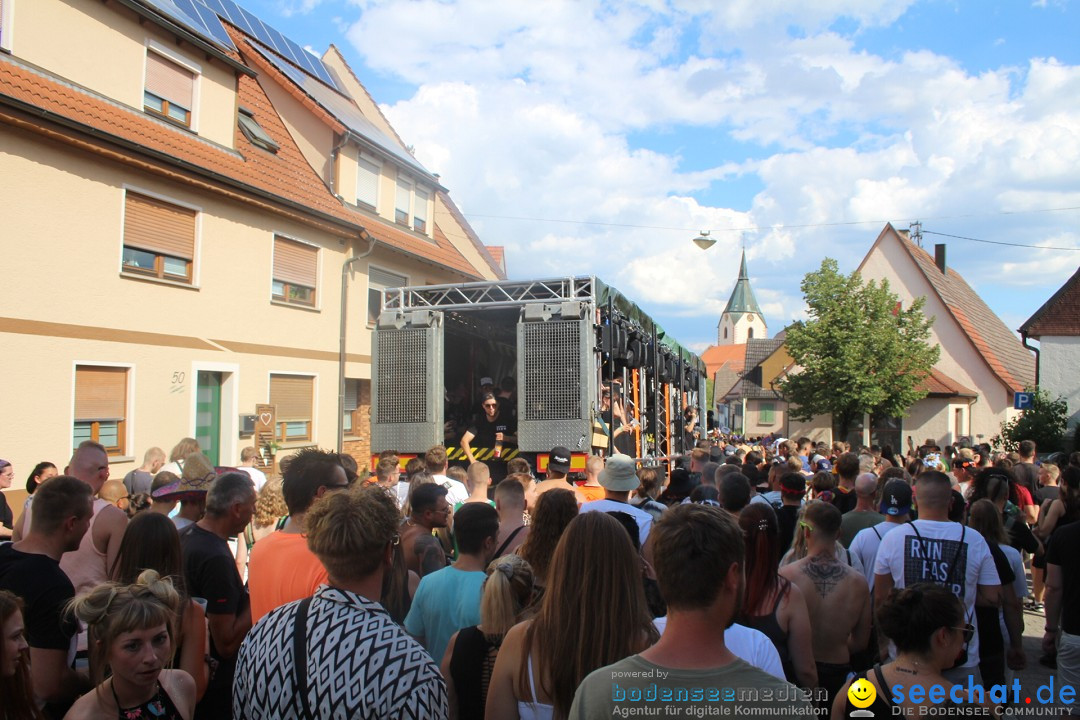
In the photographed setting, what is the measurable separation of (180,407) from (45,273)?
10.1 ft

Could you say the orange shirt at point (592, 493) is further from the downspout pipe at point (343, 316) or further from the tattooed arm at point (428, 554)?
the downspout pipe at point (343, 316)

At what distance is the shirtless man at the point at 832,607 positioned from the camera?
406cm

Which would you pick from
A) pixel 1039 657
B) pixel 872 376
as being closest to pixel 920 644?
pixel 1039 657

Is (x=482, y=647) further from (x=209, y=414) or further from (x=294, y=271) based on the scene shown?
(x=294, y=271)

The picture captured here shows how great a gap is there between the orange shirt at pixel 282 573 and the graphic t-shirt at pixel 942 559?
3.10 meters

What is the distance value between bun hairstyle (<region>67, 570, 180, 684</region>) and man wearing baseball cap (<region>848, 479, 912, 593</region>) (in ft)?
13.1

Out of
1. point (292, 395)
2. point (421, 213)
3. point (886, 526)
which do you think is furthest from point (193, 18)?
point (886, 526)

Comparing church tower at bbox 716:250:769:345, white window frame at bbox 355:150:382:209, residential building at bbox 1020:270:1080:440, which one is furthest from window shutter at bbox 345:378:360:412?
church tower at bbox 716:250:769:345

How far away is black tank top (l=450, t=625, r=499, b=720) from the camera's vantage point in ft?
9.79

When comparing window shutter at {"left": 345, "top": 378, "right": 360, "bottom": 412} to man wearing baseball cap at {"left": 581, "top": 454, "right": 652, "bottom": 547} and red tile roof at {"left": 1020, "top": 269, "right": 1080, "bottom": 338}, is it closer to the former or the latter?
man wearing baseball cap at {"left": 581, "top": 454, "right": 652, "bottom": 547}

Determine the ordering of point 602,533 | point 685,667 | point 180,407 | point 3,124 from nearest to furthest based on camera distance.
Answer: point 685,667 < point 602,533 < point 3,124 < point 180,407

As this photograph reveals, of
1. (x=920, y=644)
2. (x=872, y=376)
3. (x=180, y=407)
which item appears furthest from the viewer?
(x=872, y=376)

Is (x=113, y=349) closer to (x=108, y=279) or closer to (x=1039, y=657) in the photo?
(x=108, y=279)

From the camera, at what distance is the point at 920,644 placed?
115 inches
